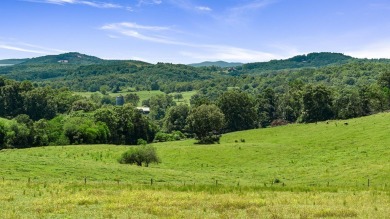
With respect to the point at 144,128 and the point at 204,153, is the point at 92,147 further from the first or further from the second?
the point at 144,128

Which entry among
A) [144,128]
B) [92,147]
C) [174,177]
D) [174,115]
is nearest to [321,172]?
[174,177]

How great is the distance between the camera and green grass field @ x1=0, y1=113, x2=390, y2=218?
27.0 m

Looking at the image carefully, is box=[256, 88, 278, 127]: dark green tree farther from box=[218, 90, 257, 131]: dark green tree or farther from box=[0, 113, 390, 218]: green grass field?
box=[0, 113, 390, 218]: green grass field

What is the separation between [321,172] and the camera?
55.7m

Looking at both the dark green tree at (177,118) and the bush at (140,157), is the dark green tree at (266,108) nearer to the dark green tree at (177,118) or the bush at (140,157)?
the dark green tree at (177,118)

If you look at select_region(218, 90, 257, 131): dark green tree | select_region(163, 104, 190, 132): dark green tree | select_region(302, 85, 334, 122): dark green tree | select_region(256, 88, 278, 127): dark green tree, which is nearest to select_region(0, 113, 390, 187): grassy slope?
select_region(302, 85, 334, 122): dark green tree

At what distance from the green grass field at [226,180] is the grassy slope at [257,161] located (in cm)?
14

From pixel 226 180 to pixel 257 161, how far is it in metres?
21.1

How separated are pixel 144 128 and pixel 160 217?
107429 mm

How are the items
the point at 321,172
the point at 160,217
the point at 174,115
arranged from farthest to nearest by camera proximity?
the point at 174,115
the point at 321,172
the point at 160,217

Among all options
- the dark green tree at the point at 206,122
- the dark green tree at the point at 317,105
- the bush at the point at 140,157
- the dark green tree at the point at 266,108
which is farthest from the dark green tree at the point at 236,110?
the bush at the point at 140,157

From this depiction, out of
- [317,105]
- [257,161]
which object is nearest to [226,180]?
[257,161]

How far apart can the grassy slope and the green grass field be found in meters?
0.14

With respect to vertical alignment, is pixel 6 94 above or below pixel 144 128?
above
